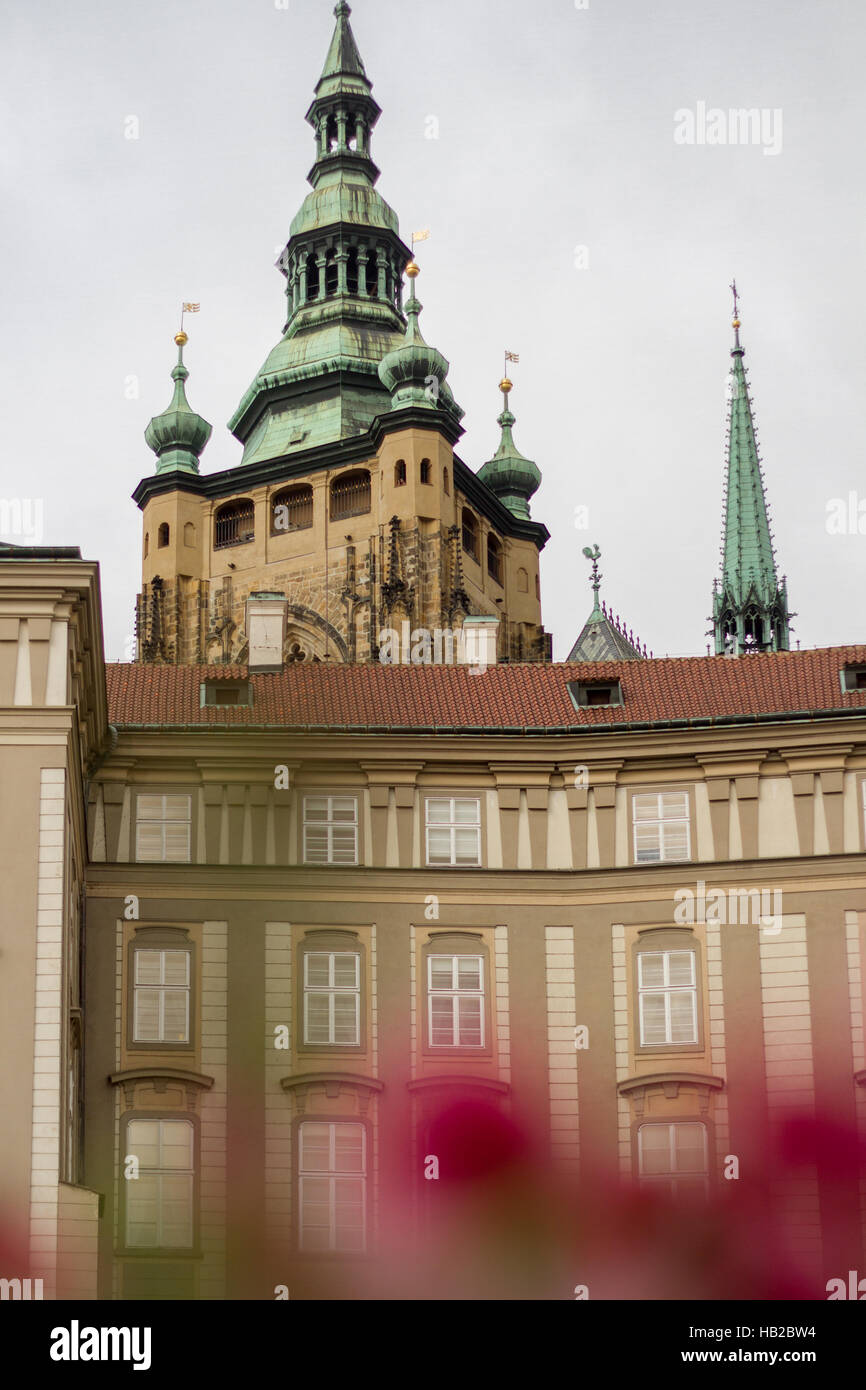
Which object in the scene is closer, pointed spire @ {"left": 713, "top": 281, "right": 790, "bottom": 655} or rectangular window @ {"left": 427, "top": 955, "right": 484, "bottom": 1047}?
rectangular window @ {"left": 427, "top": 955, "right": 484, "bottom": 1047}

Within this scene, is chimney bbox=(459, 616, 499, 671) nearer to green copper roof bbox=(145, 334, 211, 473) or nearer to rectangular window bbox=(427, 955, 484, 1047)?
rectangular window bbox=(427, 955, 484, 1047)

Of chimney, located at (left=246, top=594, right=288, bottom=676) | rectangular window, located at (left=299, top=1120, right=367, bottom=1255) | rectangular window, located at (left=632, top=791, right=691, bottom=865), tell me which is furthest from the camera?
chimney, located at (left=246, top=594, right=288, bottom=676)

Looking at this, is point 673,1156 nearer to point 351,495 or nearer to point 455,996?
point 455,996

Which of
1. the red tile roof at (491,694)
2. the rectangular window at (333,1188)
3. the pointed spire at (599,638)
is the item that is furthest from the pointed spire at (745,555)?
the rectangular window at (333,1188)

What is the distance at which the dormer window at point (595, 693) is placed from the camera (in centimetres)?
4825

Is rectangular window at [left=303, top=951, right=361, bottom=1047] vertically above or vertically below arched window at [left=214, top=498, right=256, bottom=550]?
below

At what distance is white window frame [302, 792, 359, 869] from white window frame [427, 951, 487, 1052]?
233 centimetres

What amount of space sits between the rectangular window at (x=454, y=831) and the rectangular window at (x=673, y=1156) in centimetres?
572

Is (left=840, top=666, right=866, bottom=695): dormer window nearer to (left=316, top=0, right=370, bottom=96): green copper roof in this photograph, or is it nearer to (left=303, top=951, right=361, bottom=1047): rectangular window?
(left=303, top=951, right=361, bottom=1047): rectangular window

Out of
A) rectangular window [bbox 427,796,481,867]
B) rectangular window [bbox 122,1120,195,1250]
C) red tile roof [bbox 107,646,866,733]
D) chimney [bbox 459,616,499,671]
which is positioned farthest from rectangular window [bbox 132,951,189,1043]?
chimney [bbox 459,616,499,671]

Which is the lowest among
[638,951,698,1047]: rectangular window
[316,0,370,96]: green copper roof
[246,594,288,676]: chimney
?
[638,951,698,1047]: rectangular window

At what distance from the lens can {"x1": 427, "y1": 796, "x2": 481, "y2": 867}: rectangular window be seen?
45750 millimetres

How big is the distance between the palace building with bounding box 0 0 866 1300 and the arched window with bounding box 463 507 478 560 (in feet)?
157

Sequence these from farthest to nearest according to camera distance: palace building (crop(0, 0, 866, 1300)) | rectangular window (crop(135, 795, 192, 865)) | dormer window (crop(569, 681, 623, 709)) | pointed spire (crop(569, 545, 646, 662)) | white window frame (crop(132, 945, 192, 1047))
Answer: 1. pointed spire (crop(569, 545, 646, 662))
2. dormer window (crop(569, 681, 623, 709))
3. rectangular window (crop(135, 795, 192, 865))
4. white window frame (crop(132, 945, 192, 1047))
5. palace building (crop(0, 0, 866, 1300))
